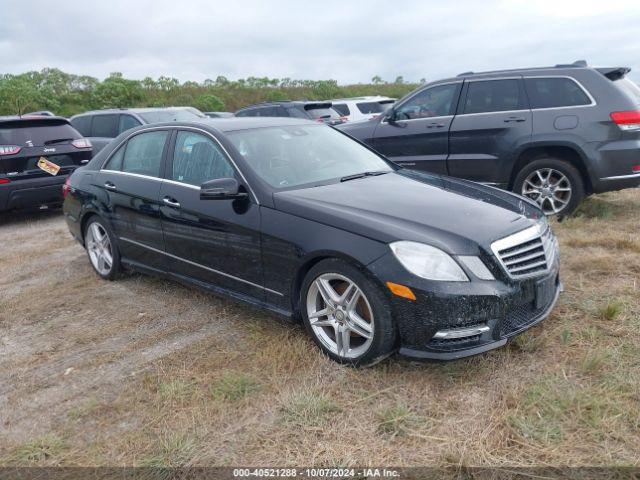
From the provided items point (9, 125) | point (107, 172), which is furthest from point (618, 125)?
point (9, 125)

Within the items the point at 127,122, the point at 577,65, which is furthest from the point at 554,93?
the point at 127,122

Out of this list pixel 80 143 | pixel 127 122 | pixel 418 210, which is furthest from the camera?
pixel 127 122

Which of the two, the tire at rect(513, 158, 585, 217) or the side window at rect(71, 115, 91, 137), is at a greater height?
the side window at rect(71, 115, 91, 137)

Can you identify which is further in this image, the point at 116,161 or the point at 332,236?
the point at 116,161

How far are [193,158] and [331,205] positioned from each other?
1397 mm

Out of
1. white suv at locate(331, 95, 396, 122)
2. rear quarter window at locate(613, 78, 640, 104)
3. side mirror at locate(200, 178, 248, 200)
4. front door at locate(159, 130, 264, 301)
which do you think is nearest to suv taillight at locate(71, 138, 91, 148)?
front door at locate(159, 130, 264, 301)

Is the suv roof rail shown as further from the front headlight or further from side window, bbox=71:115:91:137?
side window, bbox=71:115:91:137

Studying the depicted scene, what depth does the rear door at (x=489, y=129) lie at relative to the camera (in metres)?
6.59

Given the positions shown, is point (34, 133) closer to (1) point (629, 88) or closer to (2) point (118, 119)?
(2) point (118, 119)

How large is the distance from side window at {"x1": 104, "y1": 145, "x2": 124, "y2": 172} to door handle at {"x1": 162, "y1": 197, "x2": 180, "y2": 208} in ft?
3.16

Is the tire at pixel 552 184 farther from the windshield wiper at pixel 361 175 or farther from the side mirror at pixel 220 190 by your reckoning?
the side mirror at pixel 220 190

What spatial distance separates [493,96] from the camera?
6844 mm

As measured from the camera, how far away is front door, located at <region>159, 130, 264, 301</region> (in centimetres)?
383

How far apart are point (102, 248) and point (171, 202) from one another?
1415 millimetres
